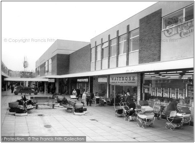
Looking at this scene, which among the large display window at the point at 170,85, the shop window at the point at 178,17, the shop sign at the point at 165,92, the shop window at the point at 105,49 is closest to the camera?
the large display window at the point at 170,85

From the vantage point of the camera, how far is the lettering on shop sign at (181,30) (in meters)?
10.6

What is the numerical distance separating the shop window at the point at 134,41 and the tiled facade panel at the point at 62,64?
22491 millimetres

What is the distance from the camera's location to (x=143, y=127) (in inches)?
381

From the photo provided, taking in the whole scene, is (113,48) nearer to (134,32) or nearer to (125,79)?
(134,32)

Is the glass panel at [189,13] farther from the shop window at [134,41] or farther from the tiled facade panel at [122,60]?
the tiled facade panel at [122,60]

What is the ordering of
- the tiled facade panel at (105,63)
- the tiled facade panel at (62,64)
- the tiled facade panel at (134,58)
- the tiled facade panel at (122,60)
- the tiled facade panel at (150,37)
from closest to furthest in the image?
the tiled facade panel at (150,37)
the tiled facade panel at (134,58)
the tiled facade panel at (122,60)
the tiled facade panel at (105,63)
the tiled facade panel at (62,64)

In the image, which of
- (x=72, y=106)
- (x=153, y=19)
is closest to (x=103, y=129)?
(x=72, y=106)

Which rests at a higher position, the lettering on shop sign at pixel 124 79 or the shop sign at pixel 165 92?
the lettering on shop sign at pixel 124 79

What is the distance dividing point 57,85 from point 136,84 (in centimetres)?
2554

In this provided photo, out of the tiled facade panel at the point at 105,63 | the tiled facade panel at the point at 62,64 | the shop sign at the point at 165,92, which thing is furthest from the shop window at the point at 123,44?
the tiled facade panel at the point at 62,64

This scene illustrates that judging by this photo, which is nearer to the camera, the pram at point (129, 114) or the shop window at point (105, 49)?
the pram at point (129, 114)

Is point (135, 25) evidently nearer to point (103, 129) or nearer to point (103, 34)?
point (103, 34)

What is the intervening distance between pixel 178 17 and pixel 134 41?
4.77m

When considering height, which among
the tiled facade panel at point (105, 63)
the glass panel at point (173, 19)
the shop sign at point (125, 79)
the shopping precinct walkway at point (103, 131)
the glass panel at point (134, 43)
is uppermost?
the glass panel at point (173, 19)
